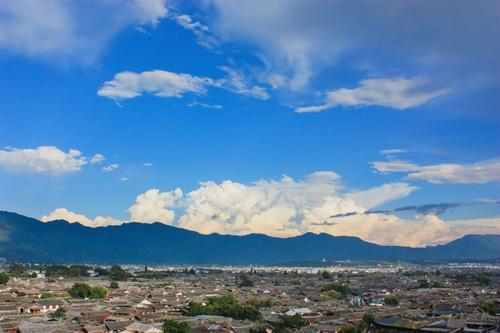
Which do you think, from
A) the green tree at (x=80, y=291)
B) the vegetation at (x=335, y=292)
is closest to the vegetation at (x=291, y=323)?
the vegetation at (x=335, y=292)

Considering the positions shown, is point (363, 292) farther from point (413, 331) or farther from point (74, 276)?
point (413, 331)

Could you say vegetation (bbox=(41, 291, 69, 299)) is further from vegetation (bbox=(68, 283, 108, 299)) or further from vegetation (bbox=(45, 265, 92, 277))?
vegetation (bbox=(45, 265, 92, 277))

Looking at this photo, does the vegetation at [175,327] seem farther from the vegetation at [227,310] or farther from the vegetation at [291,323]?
the vegetation at [227,310]

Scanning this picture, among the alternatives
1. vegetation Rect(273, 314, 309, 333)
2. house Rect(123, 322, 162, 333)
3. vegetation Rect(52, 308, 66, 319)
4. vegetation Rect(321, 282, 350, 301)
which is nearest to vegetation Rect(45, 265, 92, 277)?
vegetation Rect(321, 282, 350, 301)

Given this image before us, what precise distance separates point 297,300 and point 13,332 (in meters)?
29.4

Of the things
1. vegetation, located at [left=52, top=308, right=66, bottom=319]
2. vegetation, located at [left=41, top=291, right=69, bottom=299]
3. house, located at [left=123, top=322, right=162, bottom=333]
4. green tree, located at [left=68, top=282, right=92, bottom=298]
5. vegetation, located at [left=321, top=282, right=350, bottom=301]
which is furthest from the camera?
vegetation, located at [left=321, top=282, right=350, bottom=301]

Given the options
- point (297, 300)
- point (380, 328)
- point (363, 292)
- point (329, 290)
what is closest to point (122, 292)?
point (297, 300)

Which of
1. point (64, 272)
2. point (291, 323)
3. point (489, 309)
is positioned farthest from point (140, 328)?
point (64, 272)

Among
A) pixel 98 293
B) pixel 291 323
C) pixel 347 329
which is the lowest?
pixel 291 323

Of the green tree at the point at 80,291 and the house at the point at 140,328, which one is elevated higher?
the green tree at the point at 80,291

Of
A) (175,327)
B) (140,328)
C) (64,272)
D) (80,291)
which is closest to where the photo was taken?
(175,327)

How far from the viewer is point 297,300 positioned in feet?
171

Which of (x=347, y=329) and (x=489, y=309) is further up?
(x=489, y=309)

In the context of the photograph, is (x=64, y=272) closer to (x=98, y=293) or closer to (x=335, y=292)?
(x=98, y=293)
